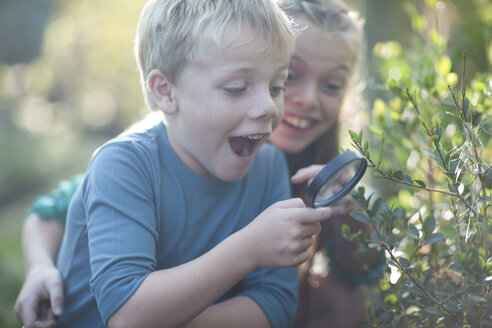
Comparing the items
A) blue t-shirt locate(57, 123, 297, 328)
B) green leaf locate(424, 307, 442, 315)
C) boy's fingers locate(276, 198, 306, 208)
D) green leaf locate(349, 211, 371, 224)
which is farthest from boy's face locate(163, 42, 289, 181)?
green leaf locate(424, 307, 442, 315)

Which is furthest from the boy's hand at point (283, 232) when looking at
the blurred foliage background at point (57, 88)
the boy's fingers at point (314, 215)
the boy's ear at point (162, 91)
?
the blurred foliage background at point (57, 88)

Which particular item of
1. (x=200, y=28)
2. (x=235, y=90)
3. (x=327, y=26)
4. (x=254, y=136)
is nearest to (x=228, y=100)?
(x=235, y=90)

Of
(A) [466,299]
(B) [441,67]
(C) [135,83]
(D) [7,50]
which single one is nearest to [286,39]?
(B) [441,67]

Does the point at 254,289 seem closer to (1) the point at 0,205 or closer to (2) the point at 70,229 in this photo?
(2) the point at 70,229

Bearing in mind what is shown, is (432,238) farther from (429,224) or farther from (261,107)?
(261,107)

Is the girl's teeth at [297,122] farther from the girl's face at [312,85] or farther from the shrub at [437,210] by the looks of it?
the shrub at [437,210]

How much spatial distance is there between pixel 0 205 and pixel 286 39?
8654 mm

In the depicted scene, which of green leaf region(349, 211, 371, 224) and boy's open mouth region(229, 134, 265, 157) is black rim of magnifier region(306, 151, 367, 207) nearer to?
green leaf region(349, 211, 371, 224)

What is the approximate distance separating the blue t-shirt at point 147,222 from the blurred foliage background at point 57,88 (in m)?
6.04

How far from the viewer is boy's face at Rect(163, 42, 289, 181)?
1.61 meters

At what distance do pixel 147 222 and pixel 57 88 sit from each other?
12.3 metres

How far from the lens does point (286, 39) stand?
5.56 ft

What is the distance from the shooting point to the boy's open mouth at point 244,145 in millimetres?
1785

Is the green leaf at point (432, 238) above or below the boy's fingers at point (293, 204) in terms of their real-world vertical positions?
below
